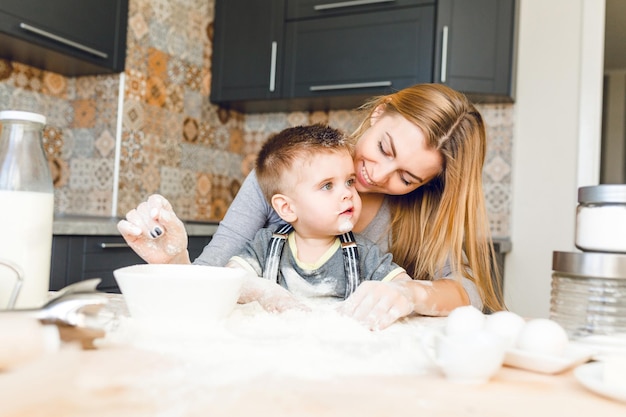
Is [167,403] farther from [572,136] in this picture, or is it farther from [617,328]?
[572,136]

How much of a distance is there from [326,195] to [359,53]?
1.79 m

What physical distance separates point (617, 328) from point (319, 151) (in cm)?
67

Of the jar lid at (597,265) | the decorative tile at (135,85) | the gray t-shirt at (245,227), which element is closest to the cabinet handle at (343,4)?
the decorative tile at (135,85)

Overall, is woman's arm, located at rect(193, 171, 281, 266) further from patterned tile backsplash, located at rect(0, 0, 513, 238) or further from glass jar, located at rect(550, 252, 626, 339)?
patterned tile backsplash, located at rect(0, 0, 513, 238)

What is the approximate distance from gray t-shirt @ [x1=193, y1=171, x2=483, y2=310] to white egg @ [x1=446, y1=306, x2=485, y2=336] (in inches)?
26.8

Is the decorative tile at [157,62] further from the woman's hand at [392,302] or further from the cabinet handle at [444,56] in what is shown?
the woman's hand at [392,302]

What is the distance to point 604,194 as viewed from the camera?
0.79 metres

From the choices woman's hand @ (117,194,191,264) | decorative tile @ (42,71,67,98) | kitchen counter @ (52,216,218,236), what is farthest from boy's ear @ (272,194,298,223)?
decorative tile @ (42,71,67,98)

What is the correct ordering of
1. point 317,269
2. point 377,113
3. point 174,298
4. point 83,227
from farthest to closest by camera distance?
1. point 83,227
2. point 377,113
3. point 317,269
4. point 174,298

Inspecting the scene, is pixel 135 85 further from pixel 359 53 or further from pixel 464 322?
pixel 464 322

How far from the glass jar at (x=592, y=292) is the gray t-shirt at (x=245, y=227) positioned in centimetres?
57

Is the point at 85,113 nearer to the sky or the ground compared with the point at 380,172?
nearer to the sky

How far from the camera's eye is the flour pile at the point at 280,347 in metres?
0.54

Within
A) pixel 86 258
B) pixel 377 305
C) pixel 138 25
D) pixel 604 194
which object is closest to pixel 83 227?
pixel 86 258
